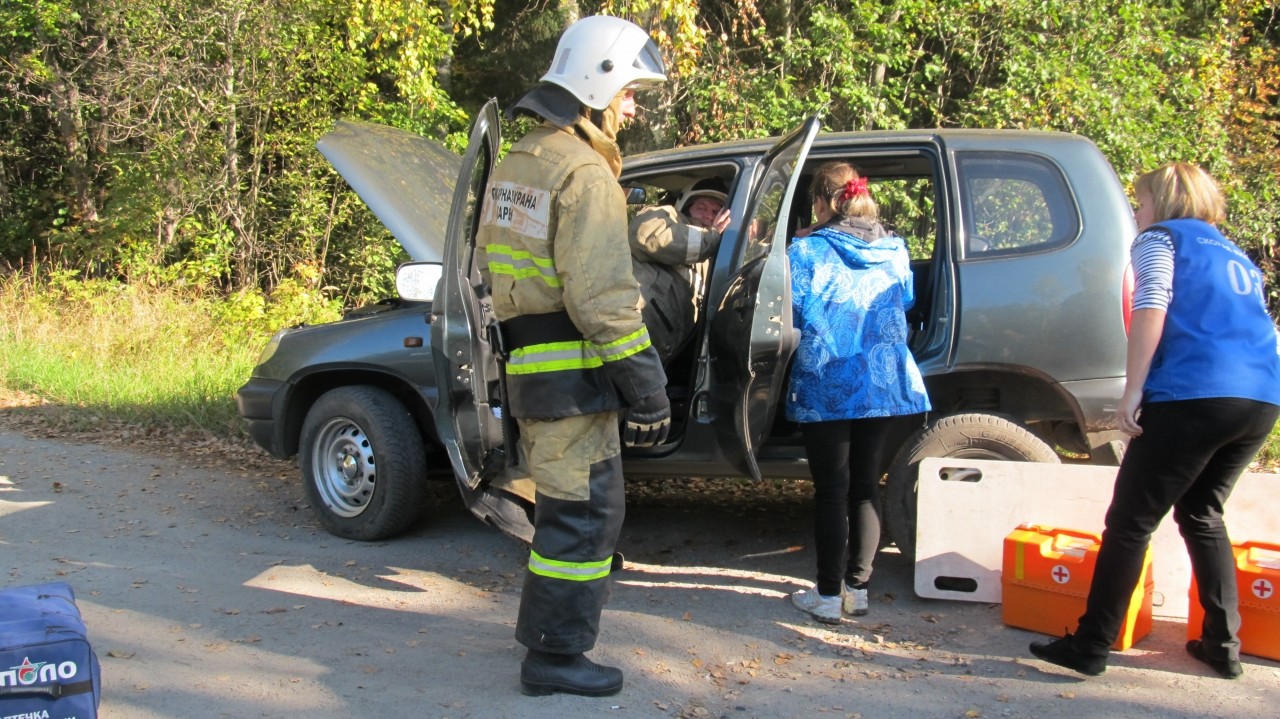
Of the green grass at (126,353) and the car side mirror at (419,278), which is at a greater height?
the car side mirror at (419,278)

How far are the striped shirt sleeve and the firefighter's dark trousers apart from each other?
170 centimetres

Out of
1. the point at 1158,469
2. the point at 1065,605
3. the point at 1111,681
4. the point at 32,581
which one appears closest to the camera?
the point at 1158,469

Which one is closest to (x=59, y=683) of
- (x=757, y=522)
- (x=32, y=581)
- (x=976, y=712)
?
(x=32, y=581)

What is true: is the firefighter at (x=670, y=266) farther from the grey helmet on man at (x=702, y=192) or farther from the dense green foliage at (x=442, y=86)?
the dense green foliage at (x=442, y=86)

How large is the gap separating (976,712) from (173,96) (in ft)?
36.2

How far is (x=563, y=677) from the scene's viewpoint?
349 centimetres

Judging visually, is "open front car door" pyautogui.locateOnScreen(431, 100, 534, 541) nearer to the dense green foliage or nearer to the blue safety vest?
the blue safety vest

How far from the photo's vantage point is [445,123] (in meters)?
12.7

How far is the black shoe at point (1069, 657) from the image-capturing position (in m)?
3.60

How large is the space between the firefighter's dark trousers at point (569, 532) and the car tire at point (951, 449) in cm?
154

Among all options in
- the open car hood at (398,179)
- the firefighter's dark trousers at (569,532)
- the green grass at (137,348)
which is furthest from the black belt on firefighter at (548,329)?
the green grass at (137,348)

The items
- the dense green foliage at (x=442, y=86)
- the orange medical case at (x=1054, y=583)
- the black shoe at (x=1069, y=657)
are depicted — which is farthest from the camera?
the dense green foliage at (x=442, y=86)

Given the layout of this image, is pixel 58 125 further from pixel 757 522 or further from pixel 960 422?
pixel 960 422

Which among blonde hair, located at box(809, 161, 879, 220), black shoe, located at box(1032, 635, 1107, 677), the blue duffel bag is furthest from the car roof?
the blue duffel bag
